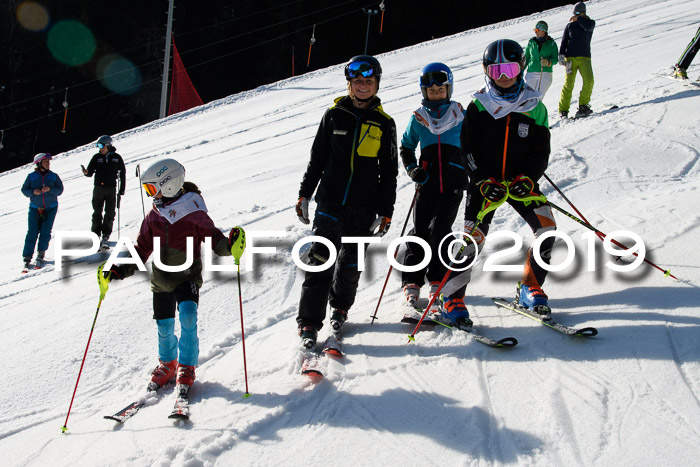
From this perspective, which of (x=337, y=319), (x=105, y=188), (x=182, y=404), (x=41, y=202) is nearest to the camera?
(x=182, y=404)

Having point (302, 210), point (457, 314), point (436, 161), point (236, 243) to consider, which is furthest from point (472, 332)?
point (236, 243)

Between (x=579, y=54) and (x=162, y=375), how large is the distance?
7948mm

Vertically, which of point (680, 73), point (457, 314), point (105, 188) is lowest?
point (457, 314)

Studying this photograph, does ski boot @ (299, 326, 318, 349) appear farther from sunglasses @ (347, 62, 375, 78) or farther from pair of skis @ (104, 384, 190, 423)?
sunglasses @ (347, 62, 375, 78)

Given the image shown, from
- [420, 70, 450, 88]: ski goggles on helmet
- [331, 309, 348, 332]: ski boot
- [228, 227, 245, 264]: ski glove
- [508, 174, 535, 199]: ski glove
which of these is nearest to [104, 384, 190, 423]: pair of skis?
[228, 227, 245, 264]: ski glove

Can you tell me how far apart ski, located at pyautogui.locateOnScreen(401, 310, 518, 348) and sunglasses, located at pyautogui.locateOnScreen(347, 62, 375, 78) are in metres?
1.77

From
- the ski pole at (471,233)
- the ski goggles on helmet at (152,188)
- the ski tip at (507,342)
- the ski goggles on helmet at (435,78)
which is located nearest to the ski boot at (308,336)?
the ski pole at (471,233)

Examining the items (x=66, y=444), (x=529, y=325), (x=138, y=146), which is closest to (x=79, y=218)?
(x=138, y=146)

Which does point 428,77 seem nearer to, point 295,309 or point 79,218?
point 295,309

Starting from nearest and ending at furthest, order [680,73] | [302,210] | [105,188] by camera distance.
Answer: [302,210], [105,188], [680,73]

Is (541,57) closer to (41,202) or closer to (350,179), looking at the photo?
(350,179)

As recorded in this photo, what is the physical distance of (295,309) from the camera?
4.88 metres

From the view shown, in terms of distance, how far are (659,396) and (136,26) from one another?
33175mm

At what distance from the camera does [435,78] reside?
394 cm
